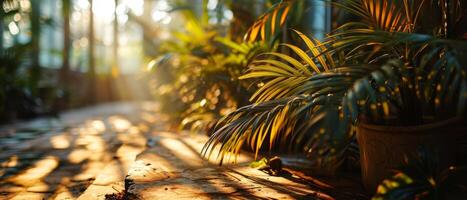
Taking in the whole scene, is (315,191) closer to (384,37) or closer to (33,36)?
(384,37)

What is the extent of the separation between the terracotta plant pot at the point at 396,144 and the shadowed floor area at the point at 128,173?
0.15m

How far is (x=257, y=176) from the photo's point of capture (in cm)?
224

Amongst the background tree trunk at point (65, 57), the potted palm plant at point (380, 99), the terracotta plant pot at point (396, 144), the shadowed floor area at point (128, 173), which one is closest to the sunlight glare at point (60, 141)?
the shadowed floor area at point (128, 173)

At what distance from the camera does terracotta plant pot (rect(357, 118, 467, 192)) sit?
1.71 meters

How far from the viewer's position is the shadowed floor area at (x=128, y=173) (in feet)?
6.37

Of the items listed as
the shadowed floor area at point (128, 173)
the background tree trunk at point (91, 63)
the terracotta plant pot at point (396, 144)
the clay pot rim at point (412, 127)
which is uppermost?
the background tree trunk at point (91, 63)

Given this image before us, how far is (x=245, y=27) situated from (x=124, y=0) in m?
6.27

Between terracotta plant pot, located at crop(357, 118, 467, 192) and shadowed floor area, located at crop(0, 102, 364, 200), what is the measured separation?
152mm

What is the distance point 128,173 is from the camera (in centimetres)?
229

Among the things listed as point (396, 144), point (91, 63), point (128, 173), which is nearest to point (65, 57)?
point (91, 63)

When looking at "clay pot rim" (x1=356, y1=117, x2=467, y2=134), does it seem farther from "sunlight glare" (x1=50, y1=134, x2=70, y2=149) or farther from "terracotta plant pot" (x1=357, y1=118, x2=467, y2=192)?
"sunlight glare" (x1=50, y1=134, x2=70, y2=149)

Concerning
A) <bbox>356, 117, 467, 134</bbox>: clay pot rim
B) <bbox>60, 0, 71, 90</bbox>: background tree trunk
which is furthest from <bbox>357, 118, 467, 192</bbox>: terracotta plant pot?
<bbox>60, 0, 71, 90</bbox>: background tree trunk

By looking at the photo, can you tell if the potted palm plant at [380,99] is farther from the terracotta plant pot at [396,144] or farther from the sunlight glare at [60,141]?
the sunlight glare at [60,141]

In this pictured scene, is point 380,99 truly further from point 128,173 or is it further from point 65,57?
point 65,57
